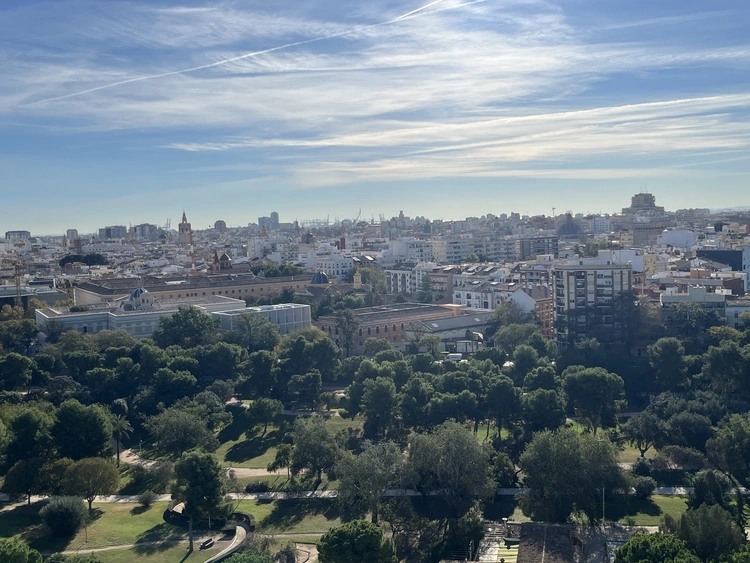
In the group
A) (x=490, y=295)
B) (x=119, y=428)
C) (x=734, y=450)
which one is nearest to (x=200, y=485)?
(x=119, y=428)

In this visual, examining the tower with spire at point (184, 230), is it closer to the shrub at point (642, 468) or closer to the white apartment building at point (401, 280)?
the white apartment building at point (401, 280)

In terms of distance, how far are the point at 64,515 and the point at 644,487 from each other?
14540 millimetres

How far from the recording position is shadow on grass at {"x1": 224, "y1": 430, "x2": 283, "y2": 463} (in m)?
26.2

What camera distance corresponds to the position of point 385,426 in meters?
27.1

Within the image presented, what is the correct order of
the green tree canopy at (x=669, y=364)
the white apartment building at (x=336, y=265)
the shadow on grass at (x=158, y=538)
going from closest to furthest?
1. the shadow on grass at (x=158, y=538)
2. the green tree canopy at (x=669, y=364)
3. the white apartment building at (x=336, y=265)

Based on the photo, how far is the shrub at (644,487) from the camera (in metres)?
22.1

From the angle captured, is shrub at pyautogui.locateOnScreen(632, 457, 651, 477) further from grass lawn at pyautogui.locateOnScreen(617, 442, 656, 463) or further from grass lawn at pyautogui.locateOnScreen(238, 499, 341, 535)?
grass lawn at pyautogui.locateOnScreen(238, 499, 341, 535)

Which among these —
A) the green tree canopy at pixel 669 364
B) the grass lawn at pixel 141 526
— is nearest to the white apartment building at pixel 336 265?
the green tree canopy at pixel 669 364

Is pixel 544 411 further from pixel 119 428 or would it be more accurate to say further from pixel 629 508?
pixel 119 428

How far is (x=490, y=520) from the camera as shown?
2102cm

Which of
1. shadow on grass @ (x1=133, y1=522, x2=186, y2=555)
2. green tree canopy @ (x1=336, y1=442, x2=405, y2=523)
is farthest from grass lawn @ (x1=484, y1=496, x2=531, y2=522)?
shadow on grass @ (x1=133, y1=522, x2=186, y2=555)

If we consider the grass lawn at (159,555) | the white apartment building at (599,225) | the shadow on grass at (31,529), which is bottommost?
the grass lawn at (159,555)

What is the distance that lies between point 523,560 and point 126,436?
14574mm

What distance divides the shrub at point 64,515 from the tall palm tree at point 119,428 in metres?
4.79
